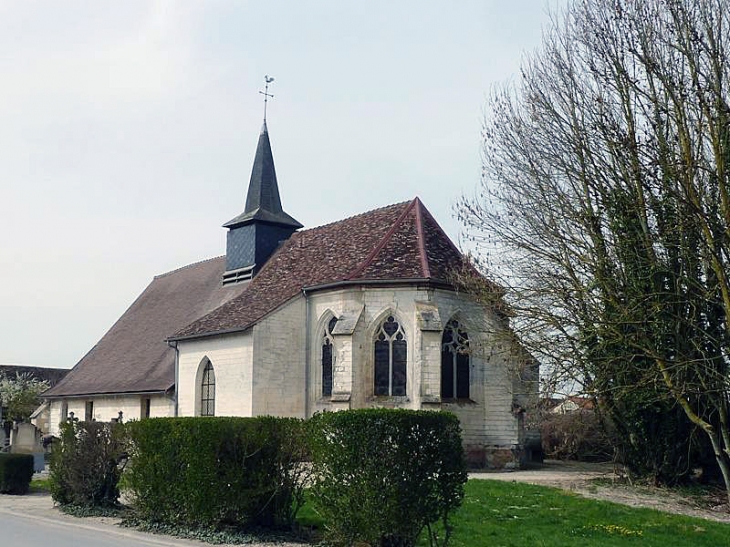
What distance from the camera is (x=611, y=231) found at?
1852 cm

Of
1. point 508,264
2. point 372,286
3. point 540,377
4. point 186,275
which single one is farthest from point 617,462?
point 186,275

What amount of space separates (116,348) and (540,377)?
21.1 meters

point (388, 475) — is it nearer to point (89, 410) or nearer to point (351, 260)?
point (351, 260)

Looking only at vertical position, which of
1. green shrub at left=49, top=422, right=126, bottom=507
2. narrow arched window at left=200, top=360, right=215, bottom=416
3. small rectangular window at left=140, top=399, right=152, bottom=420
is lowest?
green shrub at left=49, top=422, right=126, bottom=507

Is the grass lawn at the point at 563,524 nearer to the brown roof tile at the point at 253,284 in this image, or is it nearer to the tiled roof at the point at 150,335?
the brown roof tile at the point at 253,284

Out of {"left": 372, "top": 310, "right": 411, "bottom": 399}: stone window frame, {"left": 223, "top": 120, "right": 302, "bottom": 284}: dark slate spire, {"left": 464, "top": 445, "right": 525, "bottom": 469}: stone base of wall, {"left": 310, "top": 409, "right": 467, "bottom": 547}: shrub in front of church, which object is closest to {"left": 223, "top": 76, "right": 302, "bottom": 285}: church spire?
{"left": 223, "top": 120, "right": 302, "bottom": 284}: dark slate spire

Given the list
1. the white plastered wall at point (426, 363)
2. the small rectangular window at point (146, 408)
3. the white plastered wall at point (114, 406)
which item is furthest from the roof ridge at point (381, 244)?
the small rectangular window at point (146, 408)

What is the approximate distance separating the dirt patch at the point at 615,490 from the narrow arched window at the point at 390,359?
11.1ft

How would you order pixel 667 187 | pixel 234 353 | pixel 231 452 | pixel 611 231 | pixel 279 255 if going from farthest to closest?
pixel 279 255 < pixel 234 353 < pixel 611 231 < pixel 667 187 < pixel 231 452

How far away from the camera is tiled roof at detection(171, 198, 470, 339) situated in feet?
79.6

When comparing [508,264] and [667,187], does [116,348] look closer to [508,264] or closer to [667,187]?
[508,264]

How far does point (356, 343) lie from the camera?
2372cm

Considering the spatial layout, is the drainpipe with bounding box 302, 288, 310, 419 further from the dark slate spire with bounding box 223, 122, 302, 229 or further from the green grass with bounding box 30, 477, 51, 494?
the green grass with bounding box 30, 477, 51, 494

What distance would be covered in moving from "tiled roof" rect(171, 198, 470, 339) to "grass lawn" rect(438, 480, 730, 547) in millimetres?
8799
